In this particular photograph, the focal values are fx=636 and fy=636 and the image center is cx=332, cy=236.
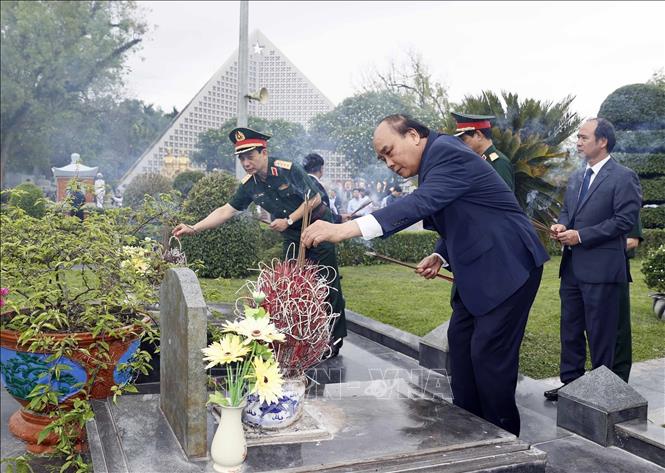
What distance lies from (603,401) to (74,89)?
108ft

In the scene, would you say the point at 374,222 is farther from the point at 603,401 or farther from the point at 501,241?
the point at 603,401

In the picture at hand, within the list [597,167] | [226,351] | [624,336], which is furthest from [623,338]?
[226,351]

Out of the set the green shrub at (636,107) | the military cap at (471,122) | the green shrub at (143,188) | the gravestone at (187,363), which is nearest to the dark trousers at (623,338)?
the green shrub at (636,107)

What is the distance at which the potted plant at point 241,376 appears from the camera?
8.74 feet

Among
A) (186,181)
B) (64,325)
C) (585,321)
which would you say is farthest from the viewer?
(186,181)

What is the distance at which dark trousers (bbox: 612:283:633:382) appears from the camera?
4.43m

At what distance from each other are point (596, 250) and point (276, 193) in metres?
2.56

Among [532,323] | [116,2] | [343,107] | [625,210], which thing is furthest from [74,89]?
[625,210]

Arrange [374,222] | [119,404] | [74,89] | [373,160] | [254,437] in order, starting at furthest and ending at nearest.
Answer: [74,89] → [373,160] → [119,404] → [374,222] → [254,437]

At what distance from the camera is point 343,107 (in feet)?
68.8

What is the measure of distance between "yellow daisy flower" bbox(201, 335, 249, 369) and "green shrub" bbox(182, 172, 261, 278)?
24.6 ft

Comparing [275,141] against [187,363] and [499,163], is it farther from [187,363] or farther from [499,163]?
[187,363]

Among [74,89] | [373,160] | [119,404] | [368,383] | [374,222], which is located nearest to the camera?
[374,222]

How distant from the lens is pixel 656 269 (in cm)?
668
